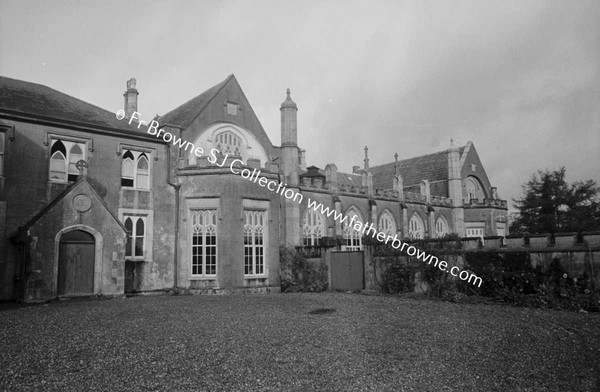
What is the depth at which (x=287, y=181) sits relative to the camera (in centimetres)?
2672

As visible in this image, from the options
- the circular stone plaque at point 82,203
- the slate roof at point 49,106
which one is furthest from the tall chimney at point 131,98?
the circular stone plaque at point 82,203

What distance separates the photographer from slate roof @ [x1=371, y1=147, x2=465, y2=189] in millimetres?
43156

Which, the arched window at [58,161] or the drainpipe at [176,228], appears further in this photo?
the drainpipe at [176,228]

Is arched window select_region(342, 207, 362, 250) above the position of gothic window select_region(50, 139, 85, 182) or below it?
below

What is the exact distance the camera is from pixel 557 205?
3753cm

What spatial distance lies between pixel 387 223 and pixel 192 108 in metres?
16.8

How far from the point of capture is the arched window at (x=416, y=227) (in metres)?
Result: 36.3

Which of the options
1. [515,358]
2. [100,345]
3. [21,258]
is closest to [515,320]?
[515,358]

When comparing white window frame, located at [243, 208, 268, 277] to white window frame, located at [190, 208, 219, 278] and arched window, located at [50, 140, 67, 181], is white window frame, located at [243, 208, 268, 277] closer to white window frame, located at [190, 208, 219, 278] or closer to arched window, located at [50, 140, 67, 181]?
A: white window frame, located at [190, 208, 219, 278]

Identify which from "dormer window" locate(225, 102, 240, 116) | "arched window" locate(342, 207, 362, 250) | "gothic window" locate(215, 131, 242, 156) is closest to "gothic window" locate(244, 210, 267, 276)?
"gothic window" locate(215, 131, 242, 156)

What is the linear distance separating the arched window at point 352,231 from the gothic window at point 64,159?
56.4 ft

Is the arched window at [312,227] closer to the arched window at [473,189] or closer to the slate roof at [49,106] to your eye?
the slate roof at [49,106]

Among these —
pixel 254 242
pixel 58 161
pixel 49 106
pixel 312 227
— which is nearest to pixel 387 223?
pixel 312 227

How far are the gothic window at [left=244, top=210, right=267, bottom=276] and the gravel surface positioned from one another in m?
7.74
